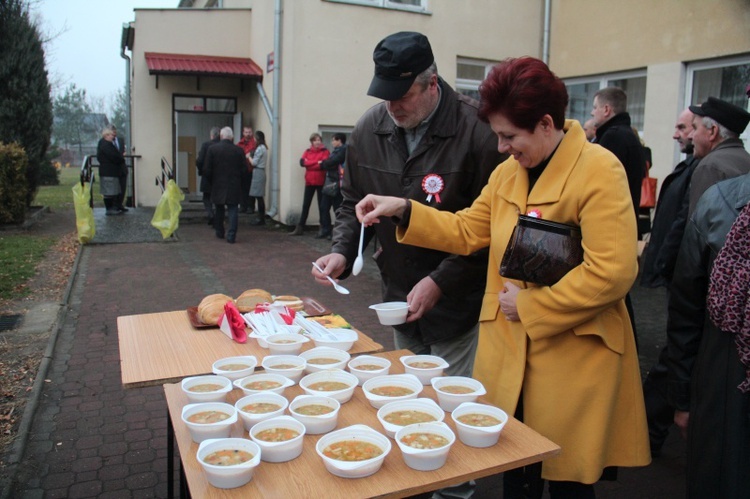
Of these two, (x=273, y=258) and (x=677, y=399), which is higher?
(x=677, y=399)

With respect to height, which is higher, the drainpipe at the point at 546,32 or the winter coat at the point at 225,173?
the drainpipe at the point at 546,32

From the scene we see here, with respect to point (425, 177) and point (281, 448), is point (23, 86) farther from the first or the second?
point (281, 448)

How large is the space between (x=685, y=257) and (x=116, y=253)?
1003 centimetres

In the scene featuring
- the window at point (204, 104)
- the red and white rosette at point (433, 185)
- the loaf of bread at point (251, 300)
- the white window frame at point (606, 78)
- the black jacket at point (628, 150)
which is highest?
the white window frame at point (606, 78)

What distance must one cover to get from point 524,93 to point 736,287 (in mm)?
873

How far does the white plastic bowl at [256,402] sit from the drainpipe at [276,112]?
456 inches

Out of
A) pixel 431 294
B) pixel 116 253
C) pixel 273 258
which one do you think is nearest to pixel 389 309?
pixel 431 294

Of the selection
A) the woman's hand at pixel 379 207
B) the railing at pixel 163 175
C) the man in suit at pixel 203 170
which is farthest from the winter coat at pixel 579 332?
the railing at pixel 163 175

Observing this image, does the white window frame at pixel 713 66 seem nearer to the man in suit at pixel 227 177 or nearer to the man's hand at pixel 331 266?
the man in suit at pixel 227 177

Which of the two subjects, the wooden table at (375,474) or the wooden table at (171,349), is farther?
the wooden table at (171,349)

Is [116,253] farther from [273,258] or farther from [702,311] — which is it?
[702,311]

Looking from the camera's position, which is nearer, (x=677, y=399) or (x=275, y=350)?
(x=677, y=399)

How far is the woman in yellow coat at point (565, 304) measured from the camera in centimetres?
208

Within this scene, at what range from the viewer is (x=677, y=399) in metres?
2.25
